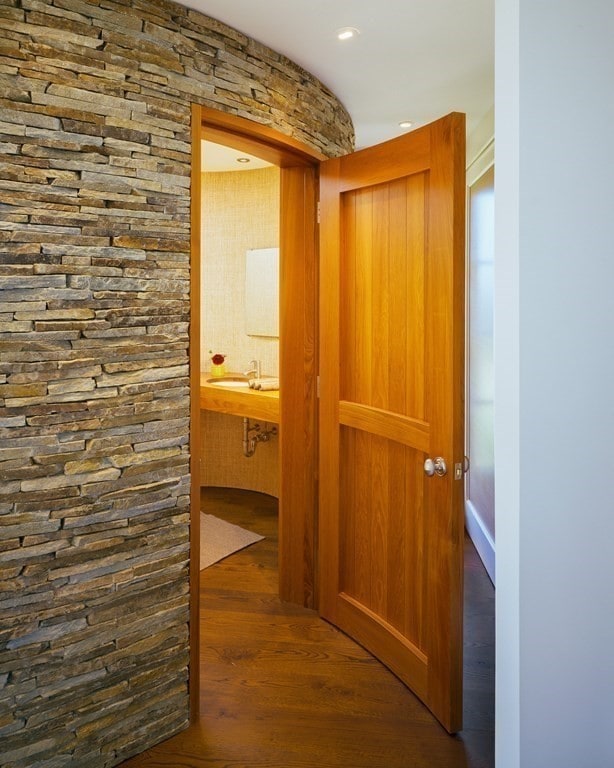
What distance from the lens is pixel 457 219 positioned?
1.94 meters

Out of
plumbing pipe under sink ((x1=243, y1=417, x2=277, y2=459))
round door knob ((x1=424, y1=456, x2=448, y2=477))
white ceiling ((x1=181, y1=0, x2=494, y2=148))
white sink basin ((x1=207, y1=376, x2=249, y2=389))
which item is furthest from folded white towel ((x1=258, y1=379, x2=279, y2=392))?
round door knob ((x1=424, y1=456, x2=448, y2=477))

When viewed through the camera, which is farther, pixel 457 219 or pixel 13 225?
pixel 457 219

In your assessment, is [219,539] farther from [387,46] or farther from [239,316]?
[387,46]

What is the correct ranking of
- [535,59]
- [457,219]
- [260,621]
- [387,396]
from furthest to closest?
[260,621] < [387,396] < [457,219] < [535,59]

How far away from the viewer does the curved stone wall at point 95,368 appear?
1.66 meters

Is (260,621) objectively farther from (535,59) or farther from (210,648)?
(535,59)

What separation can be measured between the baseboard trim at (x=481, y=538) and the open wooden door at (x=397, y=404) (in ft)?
3.28

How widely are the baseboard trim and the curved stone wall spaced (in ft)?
6.05

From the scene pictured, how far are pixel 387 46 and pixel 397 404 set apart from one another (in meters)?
1.38

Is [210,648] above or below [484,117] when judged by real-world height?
below

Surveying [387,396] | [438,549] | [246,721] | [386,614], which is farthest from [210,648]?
[387,396]

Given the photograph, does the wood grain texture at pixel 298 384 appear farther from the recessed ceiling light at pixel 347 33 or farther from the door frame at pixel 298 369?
the recessed ceiling light at pixel 347 33

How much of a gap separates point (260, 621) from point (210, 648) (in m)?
0.31

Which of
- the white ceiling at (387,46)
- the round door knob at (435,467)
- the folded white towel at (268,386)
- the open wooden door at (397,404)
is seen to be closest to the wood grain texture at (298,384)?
the open wooden door at (397,404)
